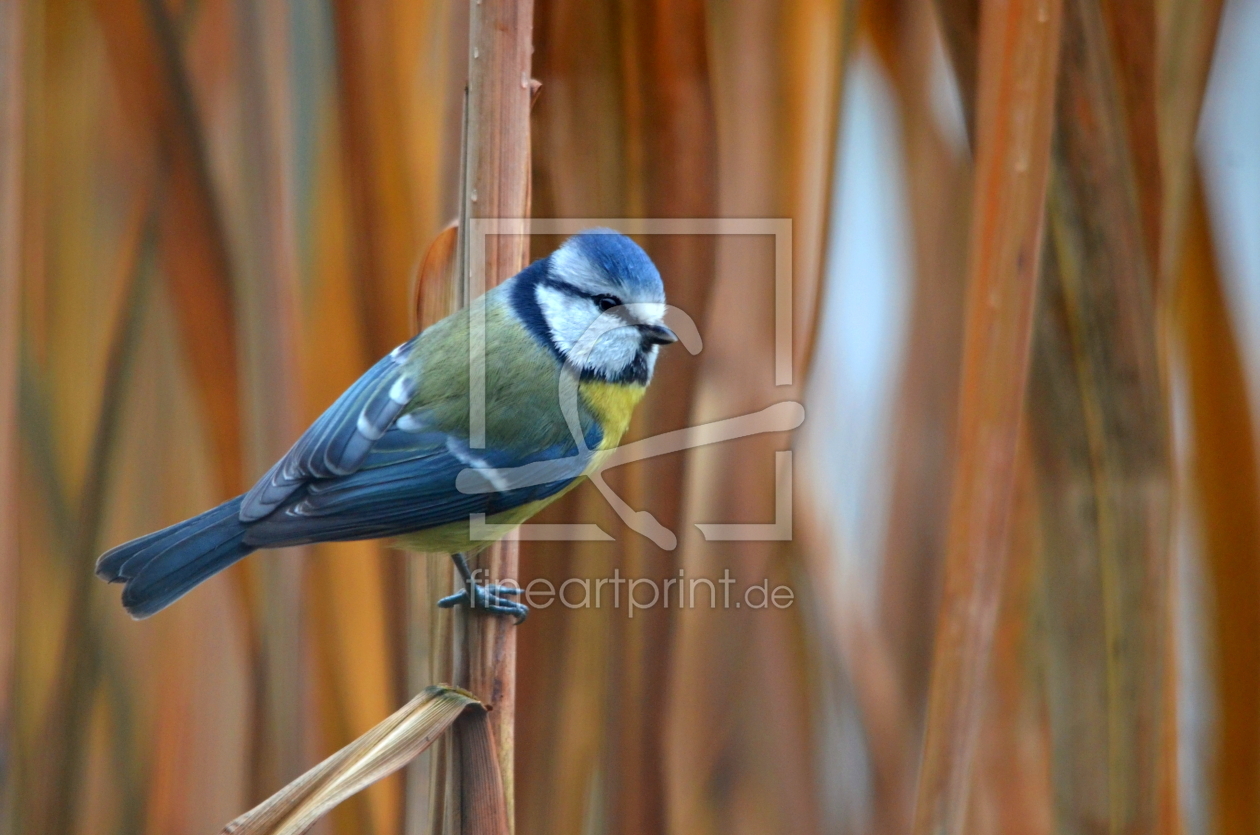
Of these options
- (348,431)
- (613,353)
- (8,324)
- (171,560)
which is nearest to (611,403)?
(613,353)

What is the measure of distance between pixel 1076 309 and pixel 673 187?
40cm

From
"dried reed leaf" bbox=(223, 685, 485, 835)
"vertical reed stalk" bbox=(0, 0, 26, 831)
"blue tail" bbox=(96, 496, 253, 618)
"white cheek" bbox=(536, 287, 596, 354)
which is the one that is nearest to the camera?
"dried reed leaf" bbox=(223, 685, 485, 835)

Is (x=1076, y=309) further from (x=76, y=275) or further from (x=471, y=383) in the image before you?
(x=76, y=275)

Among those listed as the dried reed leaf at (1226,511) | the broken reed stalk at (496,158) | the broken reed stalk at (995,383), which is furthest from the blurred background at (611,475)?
the broken reed stalk at (995,383)

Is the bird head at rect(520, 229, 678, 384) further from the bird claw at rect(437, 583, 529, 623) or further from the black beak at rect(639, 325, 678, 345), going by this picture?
the bird claw at rect(437, 583, 529, 623)

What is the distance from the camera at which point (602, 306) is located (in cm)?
92

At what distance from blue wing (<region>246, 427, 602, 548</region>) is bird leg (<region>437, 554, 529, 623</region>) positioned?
75 millimetres

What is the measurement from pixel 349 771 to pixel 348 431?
0.35 metres

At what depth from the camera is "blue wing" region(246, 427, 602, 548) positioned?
748 millimetres

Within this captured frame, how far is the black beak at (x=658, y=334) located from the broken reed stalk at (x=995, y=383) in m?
0.35

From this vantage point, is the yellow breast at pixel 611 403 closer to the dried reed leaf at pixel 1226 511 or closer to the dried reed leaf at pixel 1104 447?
the dried reed leaf at pixel 1104 447

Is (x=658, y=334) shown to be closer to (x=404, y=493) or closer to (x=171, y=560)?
(x=404, y=493)

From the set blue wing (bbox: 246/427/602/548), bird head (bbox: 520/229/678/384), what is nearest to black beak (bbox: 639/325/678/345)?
bird head (bbox: 520/229/678/384)

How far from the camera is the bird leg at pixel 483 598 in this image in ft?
2.42
